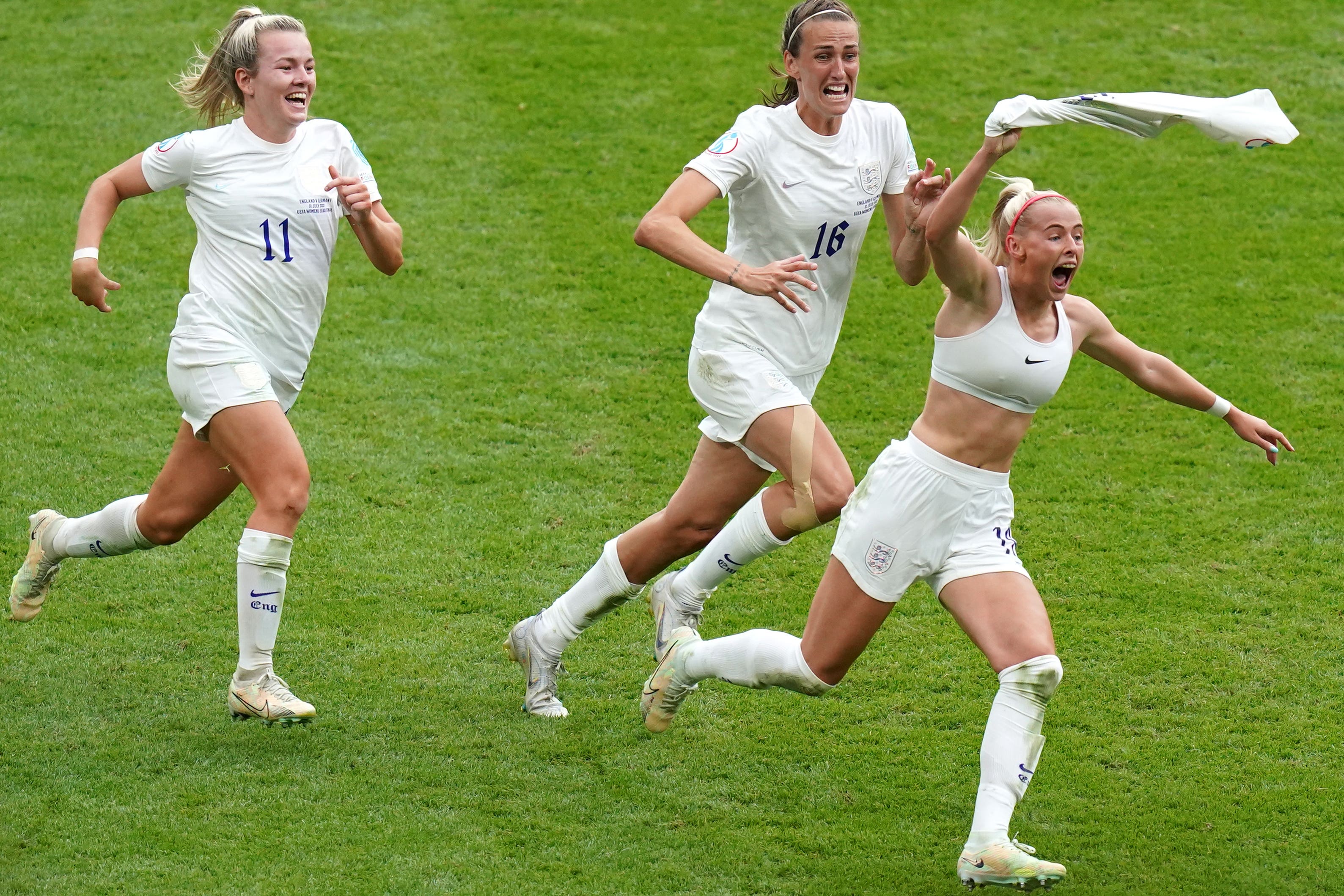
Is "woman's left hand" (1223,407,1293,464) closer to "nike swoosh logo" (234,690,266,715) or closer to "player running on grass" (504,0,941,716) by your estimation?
"player running on grass" (504,0,941,716)

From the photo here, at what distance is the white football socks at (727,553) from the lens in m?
5.92

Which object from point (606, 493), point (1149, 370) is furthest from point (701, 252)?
point (606, 493)

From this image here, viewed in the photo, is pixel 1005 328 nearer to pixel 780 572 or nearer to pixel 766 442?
pixel 766 442

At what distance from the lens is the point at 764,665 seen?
5309 mm

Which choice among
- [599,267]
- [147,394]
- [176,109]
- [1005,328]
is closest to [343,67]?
[176,109]

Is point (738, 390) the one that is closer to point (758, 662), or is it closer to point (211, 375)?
point (758, 662)

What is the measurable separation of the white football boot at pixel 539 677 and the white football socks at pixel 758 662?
71cm

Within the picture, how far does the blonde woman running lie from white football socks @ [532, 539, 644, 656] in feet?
3.09

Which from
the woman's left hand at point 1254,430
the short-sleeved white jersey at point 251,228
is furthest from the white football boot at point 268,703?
the woman's left hand at point 1254,430

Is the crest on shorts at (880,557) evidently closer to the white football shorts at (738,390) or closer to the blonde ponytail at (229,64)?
the white football shorts at (738,390)

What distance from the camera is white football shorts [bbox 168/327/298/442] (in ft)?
18.5

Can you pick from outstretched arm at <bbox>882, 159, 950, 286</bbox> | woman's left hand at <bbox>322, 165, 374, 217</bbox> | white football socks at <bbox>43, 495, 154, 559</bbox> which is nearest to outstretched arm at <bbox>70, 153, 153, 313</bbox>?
woman's left hand at <bbox>322, 165, 374, 217</bbox>

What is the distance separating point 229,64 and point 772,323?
2152mm

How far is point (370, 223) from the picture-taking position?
19.2 feet
